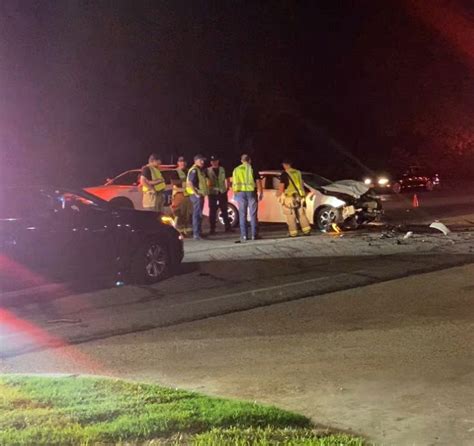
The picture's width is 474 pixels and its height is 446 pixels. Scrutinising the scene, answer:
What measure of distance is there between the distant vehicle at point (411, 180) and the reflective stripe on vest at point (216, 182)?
16.3 meters

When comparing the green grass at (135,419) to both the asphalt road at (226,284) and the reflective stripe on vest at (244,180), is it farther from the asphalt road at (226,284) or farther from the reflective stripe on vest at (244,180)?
the reflective stripe on vest at (244,180)

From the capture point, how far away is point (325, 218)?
18.1 meters

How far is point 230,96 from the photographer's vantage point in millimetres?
34875

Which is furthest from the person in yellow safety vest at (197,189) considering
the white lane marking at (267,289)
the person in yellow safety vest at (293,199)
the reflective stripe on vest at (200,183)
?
the white lane marking at (267,289)

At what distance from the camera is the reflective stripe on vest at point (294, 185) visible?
16.8m

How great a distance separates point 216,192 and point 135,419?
12.5m

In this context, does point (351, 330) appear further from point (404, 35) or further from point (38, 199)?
point (404, 35)

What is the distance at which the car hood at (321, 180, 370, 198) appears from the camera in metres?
18.4

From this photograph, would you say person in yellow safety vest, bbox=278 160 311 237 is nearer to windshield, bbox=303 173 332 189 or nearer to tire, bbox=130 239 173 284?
windshield, bbox=303 173 332 189

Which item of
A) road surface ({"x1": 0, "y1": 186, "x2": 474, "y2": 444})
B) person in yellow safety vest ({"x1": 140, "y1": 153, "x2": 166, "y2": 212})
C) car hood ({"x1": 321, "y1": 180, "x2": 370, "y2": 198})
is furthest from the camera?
car hood ({"x1": 321, "y1": 180, "x2": 370, "y2": 198})

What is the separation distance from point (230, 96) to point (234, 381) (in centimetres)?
2898

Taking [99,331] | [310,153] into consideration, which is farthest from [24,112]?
[99,331]

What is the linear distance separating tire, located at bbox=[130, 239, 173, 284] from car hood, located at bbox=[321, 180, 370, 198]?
23.6 ft

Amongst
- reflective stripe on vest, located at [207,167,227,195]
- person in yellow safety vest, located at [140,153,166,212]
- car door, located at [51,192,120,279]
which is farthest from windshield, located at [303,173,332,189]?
car door, located at [51,192,120,279]
